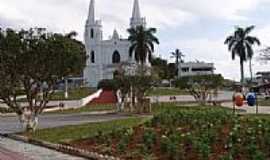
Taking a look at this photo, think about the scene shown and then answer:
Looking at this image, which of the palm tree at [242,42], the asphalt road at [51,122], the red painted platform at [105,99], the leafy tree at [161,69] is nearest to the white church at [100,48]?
the leafy tree at [161,69]

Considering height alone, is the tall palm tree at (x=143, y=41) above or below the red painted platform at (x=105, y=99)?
above

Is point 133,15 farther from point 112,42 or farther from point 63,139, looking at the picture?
point 63,139

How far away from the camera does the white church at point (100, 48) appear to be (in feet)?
383

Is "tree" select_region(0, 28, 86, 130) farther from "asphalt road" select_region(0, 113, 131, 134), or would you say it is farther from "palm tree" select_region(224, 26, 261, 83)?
"palm tree" select_region(224, 26, 261, 83)

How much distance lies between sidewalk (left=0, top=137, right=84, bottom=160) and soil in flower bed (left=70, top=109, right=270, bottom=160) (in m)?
0.79

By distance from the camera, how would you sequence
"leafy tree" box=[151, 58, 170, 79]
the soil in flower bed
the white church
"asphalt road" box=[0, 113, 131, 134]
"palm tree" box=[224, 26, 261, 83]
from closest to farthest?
1. the soil in flower bed
2. "asphalt road" box=[0, 113, 131, 134]
3. "leafy tree" box=[151, 58, 170, 79]
4. "palm tree" box=[224, 26, 261, 83]
5. the white church

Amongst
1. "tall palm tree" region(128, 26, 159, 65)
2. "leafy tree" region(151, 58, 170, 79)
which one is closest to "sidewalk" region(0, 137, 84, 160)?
"leafy tree" region(151, 58, 170, 79)

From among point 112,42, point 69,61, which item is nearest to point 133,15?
point 112,42

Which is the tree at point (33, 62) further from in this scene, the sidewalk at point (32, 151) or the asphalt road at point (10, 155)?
the asphalt road at point (10, 155)

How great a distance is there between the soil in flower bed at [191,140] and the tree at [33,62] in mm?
7810

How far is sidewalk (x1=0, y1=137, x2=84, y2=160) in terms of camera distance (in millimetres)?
15016

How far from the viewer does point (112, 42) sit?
4769 inches

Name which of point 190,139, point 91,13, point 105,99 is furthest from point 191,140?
point 91,13

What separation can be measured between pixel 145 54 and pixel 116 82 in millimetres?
39686
